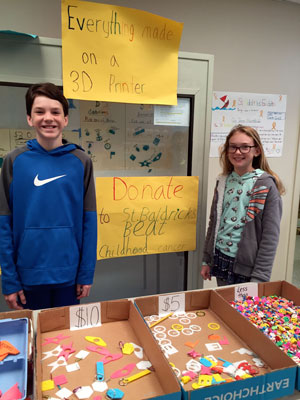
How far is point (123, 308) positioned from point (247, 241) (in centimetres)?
69

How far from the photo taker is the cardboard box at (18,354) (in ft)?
2.25

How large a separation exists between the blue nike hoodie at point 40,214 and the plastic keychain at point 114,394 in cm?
61

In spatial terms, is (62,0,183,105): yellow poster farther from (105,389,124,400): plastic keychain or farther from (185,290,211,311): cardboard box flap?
(105,389,124,400): plastic keychain

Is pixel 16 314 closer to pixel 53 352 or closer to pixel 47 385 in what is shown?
pixel 53 352

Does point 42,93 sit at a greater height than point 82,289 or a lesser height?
greater

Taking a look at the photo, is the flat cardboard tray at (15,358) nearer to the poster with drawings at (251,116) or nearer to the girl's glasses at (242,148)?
the girl's glasses at (242,148)

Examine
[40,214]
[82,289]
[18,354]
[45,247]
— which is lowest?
[82,289]

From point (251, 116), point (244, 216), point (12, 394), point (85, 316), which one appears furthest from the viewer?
point (251, 116)

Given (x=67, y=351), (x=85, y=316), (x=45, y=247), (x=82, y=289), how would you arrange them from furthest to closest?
(x=82, y=289) < (x=45, y=247) < (x=85, y=316) < (x=67, y=351)

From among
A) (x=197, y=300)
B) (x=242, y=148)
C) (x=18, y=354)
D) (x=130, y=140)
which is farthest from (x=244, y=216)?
(x=18, y=354)

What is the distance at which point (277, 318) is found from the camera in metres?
1.00

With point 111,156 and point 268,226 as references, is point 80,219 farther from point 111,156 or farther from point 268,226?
point 268,226

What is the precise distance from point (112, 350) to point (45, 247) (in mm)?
519

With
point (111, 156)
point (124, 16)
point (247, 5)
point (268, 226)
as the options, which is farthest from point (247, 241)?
point (247, 5)
